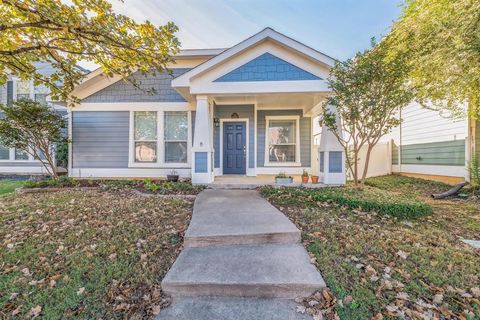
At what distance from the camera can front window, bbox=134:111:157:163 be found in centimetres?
851

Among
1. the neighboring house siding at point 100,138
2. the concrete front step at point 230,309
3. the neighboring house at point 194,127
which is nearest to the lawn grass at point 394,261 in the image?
the concrete front step at point 230,309

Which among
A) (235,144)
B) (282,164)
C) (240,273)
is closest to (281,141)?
(282,164)

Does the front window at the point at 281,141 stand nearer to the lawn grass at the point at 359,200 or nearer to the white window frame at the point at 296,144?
the white window frame at the point at 296,144

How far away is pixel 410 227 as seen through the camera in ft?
13.4

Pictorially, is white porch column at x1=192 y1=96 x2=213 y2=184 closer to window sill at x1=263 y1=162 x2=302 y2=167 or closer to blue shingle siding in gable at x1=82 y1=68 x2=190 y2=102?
blue shingle siding in gable at x1=82 y1=68 x2=190 y2=102

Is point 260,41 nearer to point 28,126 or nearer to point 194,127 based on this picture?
point 194,127

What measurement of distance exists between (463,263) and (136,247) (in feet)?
14.2

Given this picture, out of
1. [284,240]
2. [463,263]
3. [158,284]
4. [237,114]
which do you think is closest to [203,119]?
[237,114]

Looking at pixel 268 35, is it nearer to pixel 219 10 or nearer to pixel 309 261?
pixel 219 10

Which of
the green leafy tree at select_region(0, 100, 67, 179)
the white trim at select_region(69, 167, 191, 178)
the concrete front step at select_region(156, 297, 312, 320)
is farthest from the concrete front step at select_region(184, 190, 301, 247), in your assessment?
the green leafy tree at select_region(0, 100, 67, 179)

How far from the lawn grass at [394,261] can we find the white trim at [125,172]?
4.84 metres

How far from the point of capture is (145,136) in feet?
28.0

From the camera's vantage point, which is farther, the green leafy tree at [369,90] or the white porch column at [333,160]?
the white porch column at [333,160]

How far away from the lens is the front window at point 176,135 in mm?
8508
